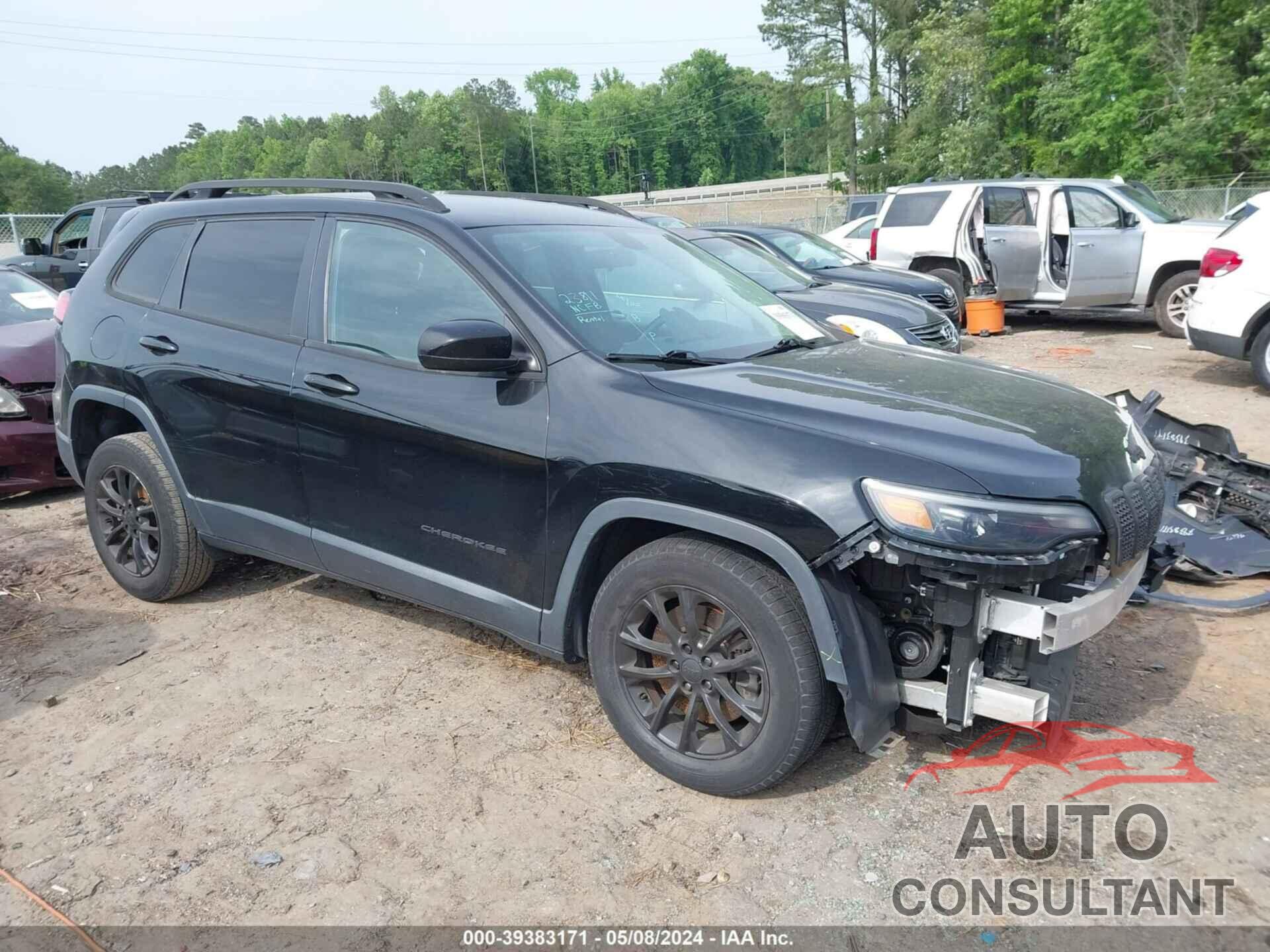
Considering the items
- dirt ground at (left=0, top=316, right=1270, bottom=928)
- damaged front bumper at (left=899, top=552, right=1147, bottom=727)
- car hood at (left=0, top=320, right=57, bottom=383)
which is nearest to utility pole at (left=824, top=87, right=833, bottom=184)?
car hood at (left=0, top=320, right=57, bottom=383)

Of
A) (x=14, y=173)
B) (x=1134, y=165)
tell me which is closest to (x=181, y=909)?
(x=1134, y=165)

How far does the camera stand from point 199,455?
4.18 m

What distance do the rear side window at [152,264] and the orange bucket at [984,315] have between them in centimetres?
1048

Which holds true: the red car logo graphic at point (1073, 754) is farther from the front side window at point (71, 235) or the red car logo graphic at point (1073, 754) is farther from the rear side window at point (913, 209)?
the front side window at point (71, 235)

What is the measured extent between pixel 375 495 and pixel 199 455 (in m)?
1.12

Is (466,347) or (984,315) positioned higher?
(466,347)

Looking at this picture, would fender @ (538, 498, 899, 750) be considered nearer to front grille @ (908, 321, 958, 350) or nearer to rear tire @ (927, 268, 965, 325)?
front grille @ (908, 321, 958, 350)

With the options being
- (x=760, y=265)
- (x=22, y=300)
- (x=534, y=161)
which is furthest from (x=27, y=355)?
(x=534, y=161)

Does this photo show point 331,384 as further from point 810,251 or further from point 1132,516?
point 810,251

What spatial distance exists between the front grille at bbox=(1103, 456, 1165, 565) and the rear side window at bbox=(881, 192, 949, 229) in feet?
35.0

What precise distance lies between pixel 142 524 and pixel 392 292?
78.7 inches

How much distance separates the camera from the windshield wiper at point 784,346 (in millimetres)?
3545

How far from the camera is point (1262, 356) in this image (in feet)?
27.0

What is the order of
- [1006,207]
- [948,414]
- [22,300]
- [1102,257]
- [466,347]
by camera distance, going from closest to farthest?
[948,414]
[466,347]
[22,300]
[1102,257]
[1006,207]
